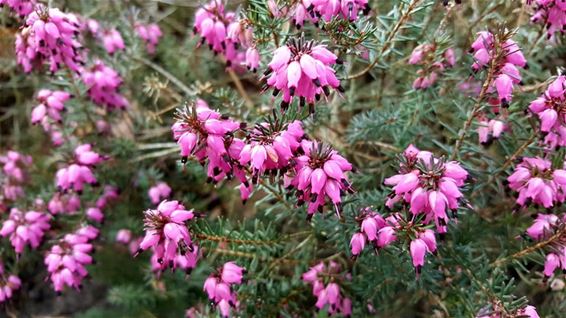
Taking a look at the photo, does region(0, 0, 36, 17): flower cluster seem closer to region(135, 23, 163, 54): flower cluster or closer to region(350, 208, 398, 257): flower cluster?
region(135, 23, 163, 54): flower cluster

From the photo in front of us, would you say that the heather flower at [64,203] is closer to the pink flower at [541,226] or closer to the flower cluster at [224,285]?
the flower cluster at [224,285]

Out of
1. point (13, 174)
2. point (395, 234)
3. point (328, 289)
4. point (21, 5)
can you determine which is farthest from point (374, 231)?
point (13, 174)

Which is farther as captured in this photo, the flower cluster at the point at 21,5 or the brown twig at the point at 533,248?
the flower cluster at the point at 21,5

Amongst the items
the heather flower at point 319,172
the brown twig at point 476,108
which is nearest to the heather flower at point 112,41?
the heather flower at point 319,172

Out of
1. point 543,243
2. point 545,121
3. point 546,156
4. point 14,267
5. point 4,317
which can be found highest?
point 545,121

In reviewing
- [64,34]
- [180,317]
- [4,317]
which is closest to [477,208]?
[180,317]

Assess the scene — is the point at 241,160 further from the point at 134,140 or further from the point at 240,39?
the point at 134,140
